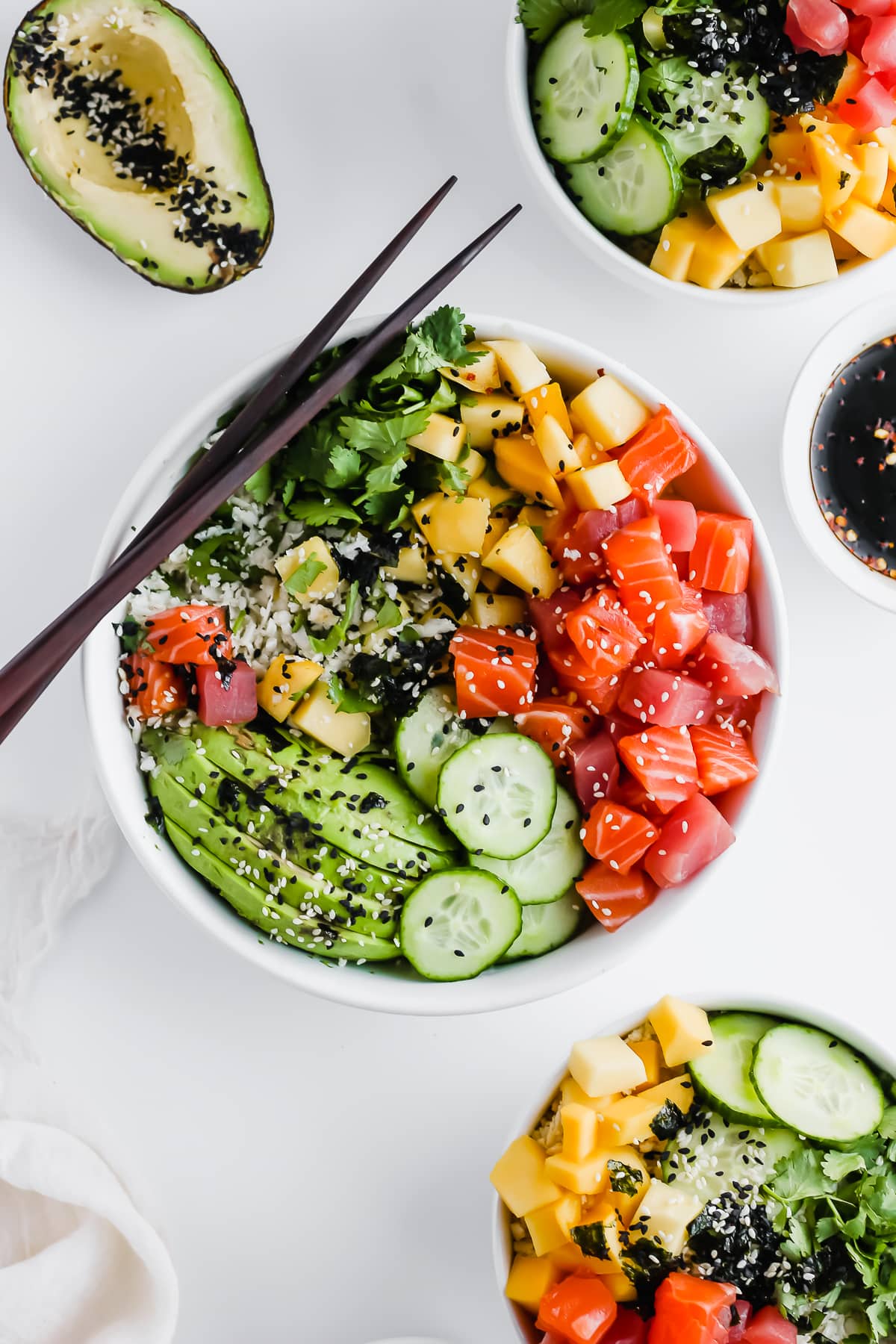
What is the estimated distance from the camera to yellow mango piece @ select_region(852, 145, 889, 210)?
2082 millimetres

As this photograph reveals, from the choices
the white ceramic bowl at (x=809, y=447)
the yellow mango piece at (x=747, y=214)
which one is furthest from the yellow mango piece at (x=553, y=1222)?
the yellow mango piece at (x=747, y=214)

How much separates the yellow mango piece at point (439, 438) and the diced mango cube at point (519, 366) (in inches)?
5.1

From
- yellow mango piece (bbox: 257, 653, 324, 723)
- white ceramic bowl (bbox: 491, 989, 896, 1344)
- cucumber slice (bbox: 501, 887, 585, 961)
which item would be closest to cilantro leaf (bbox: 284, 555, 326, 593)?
yellow mango piece (bbox: 257, 653, 324, 723)

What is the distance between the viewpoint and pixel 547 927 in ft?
6.72

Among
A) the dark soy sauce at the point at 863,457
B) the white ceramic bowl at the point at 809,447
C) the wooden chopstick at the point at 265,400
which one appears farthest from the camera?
the dark soy sauce at the point at 863,457

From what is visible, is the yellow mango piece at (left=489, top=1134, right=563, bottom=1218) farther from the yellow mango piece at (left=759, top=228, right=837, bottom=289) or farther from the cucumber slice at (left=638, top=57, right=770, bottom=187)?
the cucumber slice at (left=638, top=57, right=770, bottom=187)

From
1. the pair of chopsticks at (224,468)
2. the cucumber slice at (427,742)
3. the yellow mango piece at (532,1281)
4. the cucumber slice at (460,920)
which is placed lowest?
the yellow mango piece at (532,1281)

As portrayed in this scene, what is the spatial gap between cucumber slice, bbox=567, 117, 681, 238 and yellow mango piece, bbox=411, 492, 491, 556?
2.03 feet

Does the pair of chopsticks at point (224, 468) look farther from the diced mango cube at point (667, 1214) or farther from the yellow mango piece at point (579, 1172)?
the diced mango cube at point (667, 1214)

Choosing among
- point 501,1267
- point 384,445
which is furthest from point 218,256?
point 501,1267

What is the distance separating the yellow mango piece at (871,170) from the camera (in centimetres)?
208

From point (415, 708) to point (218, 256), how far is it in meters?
0.92

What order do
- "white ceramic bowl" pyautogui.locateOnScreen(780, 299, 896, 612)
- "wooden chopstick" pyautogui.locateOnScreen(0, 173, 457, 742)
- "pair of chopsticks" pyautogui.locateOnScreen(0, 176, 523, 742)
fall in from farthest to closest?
"white ceramic bowl" pyautogui.locateOnScreen(780, 299, 896, 612) < "wooden chopstick" pyautogui.locateOnScreen(0, 173, 457, 742) < "pair of chopsticks" pyautogui.locateOnScreen(0, 176, 523, 742)

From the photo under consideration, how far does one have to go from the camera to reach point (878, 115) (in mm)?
2102
